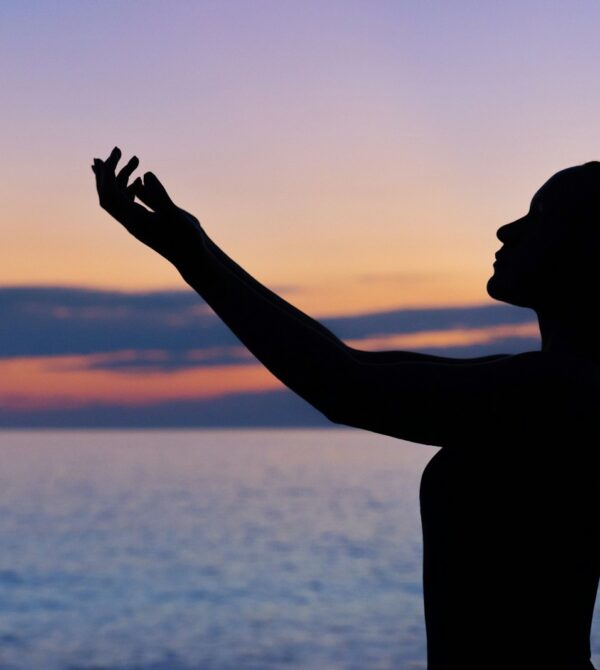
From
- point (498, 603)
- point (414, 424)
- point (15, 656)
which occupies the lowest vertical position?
point (15, 656)

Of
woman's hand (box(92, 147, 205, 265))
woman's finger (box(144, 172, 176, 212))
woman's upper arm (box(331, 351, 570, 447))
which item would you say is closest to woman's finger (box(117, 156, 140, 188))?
woman's hand (box(92, 147, 205, 265))

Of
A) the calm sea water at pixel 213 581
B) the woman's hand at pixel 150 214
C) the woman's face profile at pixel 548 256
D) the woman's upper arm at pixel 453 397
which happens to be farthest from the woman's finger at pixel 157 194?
the calm sea water at pixel 213 581

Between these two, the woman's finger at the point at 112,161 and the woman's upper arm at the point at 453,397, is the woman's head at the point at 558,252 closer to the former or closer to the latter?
the woman's upper arm at the point at 453,397

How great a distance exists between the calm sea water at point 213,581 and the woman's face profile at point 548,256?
1117 inches

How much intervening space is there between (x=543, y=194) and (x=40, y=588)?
153ft

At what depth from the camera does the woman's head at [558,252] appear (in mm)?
3725

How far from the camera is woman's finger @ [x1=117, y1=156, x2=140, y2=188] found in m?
3.56

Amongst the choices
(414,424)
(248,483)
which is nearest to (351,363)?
(414,424)

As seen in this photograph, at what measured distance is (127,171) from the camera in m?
3.58

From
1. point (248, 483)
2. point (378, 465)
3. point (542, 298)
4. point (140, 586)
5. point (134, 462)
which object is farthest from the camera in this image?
point (134, 462)

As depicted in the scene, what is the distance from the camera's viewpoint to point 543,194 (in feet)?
12.6

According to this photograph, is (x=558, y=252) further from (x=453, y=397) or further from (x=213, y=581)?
(x=213, y=581)

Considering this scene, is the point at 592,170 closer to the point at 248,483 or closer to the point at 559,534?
the point at 559,534

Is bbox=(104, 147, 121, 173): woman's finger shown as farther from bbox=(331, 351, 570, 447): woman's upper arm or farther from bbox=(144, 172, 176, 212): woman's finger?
bbox=(331, 351, 570, 447): woman's upper arm
